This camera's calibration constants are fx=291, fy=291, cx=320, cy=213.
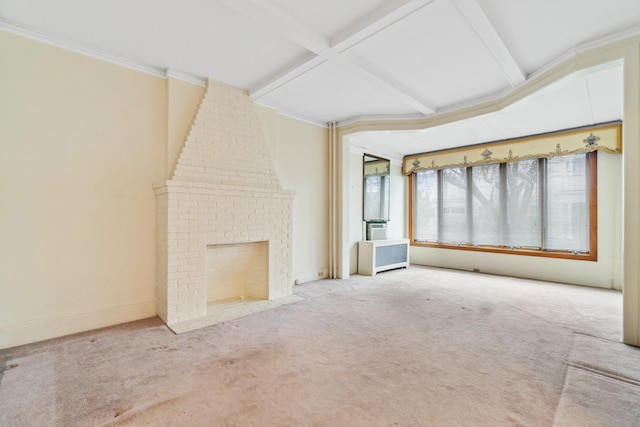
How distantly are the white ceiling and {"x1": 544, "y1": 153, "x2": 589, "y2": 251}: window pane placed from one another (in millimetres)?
1289

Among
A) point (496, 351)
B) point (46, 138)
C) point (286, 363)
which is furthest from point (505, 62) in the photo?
point (46, 138)

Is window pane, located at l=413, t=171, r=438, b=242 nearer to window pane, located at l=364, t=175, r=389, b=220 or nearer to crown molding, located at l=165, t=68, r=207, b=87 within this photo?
window pane, located at l=364, t=175, r=389, b=220

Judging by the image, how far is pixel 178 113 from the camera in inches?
135

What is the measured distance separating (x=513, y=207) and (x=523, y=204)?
17 centimetres

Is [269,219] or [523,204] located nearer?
[269,219]

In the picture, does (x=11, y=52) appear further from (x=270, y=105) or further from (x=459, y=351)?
(x=459, y=351)

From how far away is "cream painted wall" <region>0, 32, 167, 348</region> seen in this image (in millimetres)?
2531

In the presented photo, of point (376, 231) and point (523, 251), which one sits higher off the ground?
point (376, 231)

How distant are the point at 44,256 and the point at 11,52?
1806 mm

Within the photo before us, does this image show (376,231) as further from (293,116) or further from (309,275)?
(293,116)

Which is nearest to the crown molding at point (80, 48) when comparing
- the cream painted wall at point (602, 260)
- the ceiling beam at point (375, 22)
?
the ceiling beam at point (375, 22)

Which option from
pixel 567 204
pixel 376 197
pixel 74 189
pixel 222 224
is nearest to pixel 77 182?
pixel 74 189

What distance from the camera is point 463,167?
20.6ft

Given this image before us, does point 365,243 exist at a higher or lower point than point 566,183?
lower
